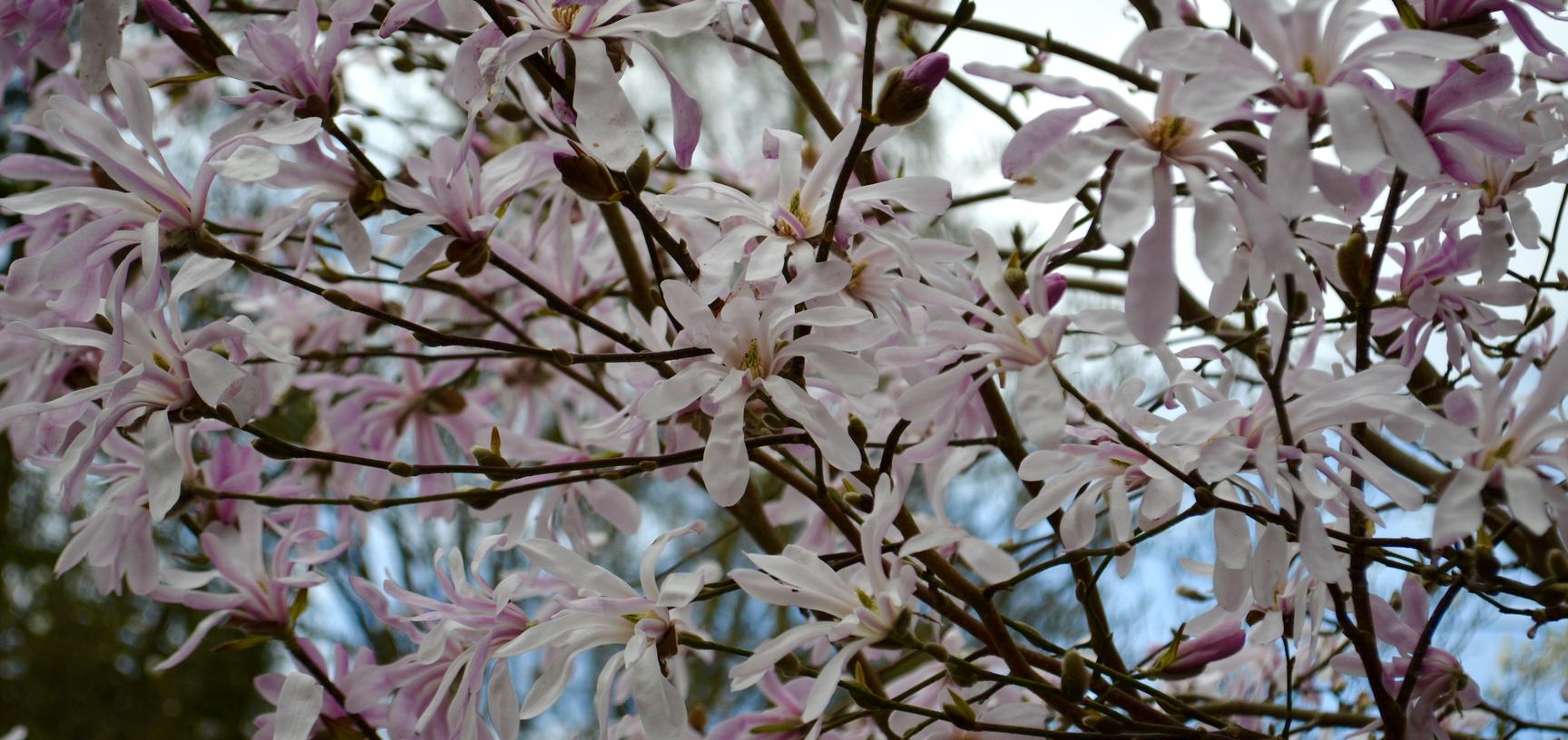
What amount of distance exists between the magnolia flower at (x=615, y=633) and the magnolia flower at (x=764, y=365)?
3.1 inches

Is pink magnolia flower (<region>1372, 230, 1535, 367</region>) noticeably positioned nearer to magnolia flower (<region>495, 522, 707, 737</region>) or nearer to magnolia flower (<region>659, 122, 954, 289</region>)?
magnolia flower (<region>659, 122, 954, 289</region>)

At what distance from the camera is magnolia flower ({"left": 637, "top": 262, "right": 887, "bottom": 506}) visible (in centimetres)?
55

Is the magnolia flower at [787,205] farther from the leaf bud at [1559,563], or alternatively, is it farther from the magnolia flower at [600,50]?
the leaf bud at [1559,563]

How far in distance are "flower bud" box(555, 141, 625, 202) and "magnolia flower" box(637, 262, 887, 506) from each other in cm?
8

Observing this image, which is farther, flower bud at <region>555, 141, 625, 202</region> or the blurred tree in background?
the blurred tree in background

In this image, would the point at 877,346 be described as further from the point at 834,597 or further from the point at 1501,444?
the point at 1501,444

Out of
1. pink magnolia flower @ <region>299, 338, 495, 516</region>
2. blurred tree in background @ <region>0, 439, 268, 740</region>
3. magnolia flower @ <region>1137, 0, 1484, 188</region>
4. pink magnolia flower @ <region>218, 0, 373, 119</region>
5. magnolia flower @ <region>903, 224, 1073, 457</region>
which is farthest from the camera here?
blurred tree in background @ <region>0, 439, 268, 740</region>

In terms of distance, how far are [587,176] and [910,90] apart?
0.16 m

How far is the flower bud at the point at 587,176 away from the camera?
0.59 meters

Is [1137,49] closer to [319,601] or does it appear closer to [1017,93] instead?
[1017,93]

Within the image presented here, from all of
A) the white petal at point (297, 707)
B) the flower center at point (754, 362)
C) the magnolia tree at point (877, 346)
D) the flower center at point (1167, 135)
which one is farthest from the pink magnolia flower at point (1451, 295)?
the white petal at point (297, 707)

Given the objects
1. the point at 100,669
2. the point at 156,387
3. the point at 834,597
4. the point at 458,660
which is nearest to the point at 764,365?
the point at 834,597

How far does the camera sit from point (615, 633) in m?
0.60

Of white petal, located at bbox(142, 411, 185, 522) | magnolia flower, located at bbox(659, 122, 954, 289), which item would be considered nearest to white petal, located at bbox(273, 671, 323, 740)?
white petal, located at bbox(142, 411, 185, 522)
